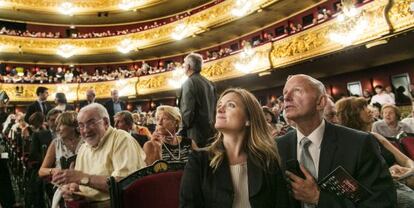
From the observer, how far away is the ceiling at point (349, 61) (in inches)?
375

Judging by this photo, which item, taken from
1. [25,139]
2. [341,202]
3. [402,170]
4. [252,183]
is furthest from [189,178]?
[25,139]

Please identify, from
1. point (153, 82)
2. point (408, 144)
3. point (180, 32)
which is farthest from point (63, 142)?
point (153, 82)

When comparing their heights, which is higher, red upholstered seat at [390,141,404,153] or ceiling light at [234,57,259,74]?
ceiling light at [234,57,259,74]

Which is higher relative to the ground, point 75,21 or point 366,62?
point 75,21

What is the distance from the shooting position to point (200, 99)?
3.77 metres

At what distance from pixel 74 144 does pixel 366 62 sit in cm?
1084

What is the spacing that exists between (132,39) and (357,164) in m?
18.7

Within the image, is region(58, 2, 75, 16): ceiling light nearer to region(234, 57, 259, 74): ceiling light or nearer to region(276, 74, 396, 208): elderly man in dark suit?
region(234, 57, 259, 74): ceiling light

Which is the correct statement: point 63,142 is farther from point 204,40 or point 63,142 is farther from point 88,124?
point 204,40

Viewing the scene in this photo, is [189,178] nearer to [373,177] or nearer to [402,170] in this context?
[373,177]

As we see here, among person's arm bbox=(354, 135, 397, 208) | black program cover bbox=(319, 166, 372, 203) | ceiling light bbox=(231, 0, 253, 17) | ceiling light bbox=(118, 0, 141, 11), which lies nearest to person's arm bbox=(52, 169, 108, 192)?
black program cover bbox=(319, 166, 372, 203)

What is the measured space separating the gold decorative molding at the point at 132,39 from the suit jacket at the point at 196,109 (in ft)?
36.8

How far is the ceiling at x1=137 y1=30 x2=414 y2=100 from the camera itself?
31.2 feet

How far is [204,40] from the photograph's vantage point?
17.4m
